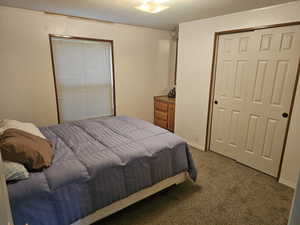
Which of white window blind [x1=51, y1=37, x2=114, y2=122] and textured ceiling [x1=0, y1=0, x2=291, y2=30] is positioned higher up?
textured ceiling [x1=0, y1=0, x2=291, y2=30]

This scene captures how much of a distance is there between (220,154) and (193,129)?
643 mm

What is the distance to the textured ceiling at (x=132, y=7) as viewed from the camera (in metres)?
2.26

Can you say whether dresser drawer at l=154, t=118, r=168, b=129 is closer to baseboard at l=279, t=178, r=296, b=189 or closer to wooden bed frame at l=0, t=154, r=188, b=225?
wooden bed frame at l=0, t=154, r=188, b=225

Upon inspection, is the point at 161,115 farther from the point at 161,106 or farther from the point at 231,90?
the point at 231,90

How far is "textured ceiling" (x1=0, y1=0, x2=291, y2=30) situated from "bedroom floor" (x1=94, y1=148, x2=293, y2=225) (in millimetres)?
2236

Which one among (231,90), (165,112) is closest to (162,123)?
(165,112)

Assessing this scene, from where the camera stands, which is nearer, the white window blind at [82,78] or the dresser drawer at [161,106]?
the white window blind at [82,78]

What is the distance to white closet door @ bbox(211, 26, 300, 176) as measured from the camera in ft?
7.51

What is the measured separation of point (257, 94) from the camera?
8.51 ft

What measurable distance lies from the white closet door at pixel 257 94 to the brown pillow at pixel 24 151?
258cm

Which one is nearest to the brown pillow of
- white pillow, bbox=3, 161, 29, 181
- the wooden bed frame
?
white pillow, bbox=3, 161, 29, 181

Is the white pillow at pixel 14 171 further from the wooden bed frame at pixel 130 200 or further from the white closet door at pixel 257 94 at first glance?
the white closet door at pixel 257 94

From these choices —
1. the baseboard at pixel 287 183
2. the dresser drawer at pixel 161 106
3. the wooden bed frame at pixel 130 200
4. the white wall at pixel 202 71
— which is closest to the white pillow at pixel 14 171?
the wooden bed frame at pixel 130 200

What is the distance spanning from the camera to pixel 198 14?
9.08ft
